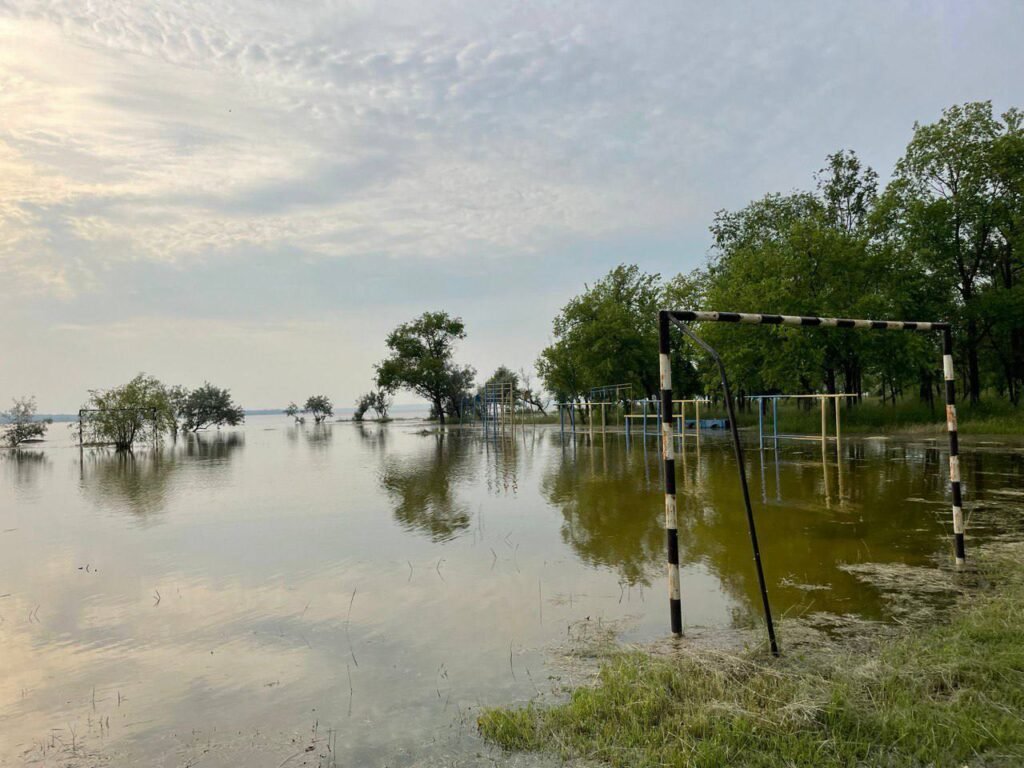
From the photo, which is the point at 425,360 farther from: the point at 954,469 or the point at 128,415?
the point at 954,469

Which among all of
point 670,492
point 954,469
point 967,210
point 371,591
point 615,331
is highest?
point 967,210

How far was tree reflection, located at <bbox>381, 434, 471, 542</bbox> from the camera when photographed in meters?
10.5

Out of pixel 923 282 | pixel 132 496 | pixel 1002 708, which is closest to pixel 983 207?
pixel 923 282

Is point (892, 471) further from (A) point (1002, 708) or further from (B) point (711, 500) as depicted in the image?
(A) point (1002, 708)

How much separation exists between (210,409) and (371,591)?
61078 mm

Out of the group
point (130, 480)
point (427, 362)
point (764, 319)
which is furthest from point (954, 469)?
point (427, 362)

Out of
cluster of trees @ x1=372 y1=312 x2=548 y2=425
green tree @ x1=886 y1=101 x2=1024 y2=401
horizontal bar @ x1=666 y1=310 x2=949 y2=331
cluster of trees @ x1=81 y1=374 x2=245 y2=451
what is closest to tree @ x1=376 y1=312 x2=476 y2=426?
cluster of trees @ x1=372 y1=312 x2=548 y2=425

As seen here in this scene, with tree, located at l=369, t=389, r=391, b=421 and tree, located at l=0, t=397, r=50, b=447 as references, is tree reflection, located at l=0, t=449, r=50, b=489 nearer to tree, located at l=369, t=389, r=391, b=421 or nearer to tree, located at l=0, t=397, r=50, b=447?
tree, located at l=0, t=397, r=50, b=447

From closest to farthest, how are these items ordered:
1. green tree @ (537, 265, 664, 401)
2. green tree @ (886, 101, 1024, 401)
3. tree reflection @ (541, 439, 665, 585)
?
1. tree reflection @ (541, 439, 665, 585)
2. green tree @ (886, 101, 1024, 401)
3. green tree @ (537, 265, 664, 401)

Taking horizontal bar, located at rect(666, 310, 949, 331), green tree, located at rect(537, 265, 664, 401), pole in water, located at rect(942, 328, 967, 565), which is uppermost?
green tree, located at rect(537, 265, 664, 401)

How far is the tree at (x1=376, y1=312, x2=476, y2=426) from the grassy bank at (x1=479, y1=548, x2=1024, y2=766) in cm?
5735

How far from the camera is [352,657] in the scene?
5.09m

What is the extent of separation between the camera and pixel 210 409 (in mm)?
61375

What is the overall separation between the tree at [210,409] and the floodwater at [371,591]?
4749 centimetres
